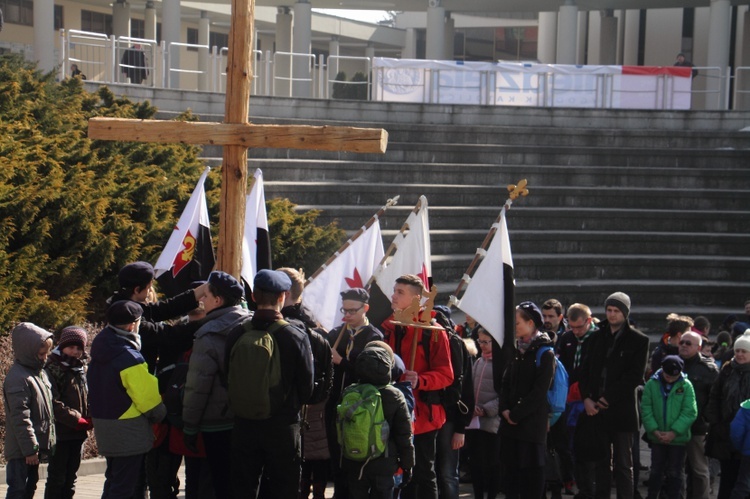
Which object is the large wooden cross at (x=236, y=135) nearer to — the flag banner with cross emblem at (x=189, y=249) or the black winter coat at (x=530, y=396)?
the flag banner with cross emblem at (x=189, y=249)

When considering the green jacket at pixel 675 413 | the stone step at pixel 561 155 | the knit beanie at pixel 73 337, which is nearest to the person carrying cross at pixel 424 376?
the knit beanie at pixel 73 337

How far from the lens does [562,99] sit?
22.4 meters

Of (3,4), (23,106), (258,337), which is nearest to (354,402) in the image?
(258,337)

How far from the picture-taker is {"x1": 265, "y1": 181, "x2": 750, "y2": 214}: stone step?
60.3ft

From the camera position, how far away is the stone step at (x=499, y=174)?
18.5 metres

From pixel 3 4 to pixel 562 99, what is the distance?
1704 cm

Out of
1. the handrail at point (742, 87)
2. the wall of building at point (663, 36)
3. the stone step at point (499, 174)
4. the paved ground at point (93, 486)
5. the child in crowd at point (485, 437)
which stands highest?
the wall of building at point (663, 36)

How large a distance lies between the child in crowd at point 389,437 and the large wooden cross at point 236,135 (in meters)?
1.49

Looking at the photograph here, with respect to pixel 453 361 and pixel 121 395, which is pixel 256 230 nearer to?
pixel 453 361

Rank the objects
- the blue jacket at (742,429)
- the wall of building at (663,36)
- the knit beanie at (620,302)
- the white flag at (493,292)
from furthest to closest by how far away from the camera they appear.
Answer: the wall of building at (663,36) → the blue jacket at (742,429) → the knit beanie at (620,302) → the white flag at (493,292)

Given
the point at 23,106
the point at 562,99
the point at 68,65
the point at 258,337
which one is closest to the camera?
the point at 258,337

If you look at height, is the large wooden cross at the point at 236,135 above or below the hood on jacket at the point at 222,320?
above

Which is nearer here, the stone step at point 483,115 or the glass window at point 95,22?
the stone step at point 483,115

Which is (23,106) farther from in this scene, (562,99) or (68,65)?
(562,99)
